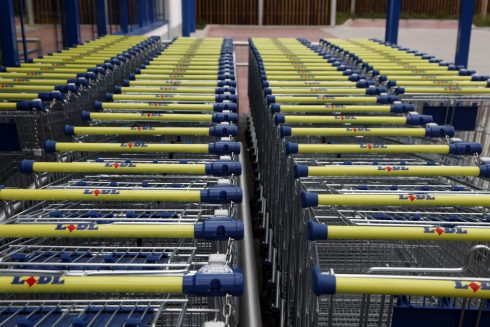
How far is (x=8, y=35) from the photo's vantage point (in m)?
5.27

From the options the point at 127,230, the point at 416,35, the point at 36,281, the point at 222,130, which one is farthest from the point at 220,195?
the point at 416,35

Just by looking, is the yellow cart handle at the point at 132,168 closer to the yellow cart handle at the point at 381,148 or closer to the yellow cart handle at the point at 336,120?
the yellow cart handle at the point at 381,148

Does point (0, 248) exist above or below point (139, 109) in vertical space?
below

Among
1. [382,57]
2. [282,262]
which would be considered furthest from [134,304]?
[382,57]

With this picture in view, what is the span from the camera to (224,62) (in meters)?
5.19

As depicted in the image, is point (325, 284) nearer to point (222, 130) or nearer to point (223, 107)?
point (222, 130)

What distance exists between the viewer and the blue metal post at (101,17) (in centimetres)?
859

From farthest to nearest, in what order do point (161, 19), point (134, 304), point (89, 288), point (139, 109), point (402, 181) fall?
1. point (161, 19)
2. point (139, 109)
3. point (402, 181)
4. point (134, 304)
5. point (89, 288)

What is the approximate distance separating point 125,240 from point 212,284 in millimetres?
1087

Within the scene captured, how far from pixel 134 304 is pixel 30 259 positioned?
17.9 inches

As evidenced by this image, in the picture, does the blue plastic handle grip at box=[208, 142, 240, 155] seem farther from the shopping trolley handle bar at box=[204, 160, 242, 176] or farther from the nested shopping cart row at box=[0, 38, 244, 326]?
the shopping trolley handle bar at box=[204, 160, 242, 176]

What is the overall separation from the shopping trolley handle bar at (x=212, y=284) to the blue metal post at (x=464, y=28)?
6656 mm

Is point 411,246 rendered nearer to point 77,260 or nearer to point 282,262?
point 282,262

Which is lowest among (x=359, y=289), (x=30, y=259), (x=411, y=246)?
(x=411, y=246)
